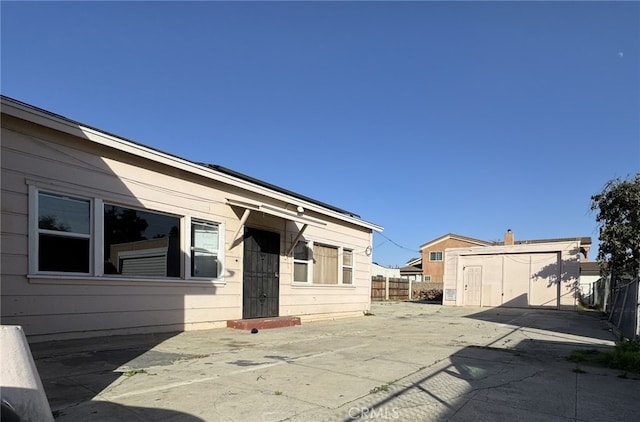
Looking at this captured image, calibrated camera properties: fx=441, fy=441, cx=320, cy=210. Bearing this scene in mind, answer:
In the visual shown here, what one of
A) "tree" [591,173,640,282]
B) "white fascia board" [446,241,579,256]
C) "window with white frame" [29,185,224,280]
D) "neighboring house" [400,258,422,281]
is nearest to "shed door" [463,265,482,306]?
"white fascia board" [446,241,579,256]

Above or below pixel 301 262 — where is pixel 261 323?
below

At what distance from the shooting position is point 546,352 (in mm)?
8164

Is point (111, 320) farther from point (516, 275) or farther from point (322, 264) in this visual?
point (516, 275)

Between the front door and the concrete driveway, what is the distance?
2.24 metres

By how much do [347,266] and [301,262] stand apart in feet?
9.62

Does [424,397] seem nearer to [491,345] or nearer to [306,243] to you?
[491,345]

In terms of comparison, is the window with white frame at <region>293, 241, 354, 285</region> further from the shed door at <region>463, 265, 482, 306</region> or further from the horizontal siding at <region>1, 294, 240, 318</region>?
the shed door at <region>463, 265, 482, 306</region>

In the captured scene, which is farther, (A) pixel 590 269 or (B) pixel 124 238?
(A) pixel 590 269

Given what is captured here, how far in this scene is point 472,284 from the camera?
27.5 meters

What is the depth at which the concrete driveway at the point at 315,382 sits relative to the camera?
4035 millimetres

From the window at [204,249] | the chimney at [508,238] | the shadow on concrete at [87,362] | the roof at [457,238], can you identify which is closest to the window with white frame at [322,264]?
the window at [204,249]

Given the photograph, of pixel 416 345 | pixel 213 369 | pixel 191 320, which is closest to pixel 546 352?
pixel 416 345

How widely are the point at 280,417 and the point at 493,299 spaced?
25.2 metres

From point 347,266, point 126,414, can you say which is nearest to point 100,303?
point 126,414
